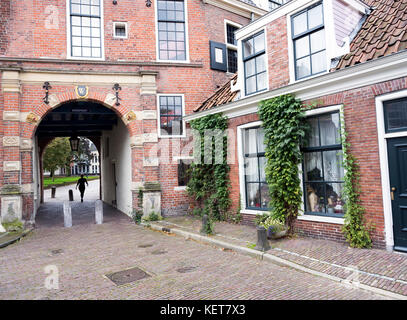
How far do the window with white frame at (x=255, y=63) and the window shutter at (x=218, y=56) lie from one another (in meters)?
3.17

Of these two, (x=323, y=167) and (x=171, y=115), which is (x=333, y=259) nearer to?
(x=323, y=167)

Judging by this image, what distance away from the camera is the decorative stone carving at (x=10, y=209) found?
9734 mm

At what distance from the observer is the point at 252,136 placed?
930 cm

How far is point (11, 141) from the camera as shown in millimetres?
10039

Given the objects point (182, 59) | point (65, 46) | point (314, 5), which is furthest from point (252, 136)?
point (65, 46)

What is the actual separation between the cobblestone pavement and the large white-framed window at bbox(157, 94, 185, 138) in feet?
14.6

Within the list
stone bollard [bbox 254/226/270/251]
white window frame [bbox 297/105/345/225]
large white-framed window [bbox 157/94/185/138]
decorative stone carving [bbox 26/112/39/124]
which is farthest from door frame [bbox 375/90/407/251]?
decorative stone carving [bbox 26/112/39/124]

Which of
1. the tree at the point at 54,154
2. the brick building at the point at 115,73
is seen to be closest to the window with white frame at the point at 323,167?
the brick building at the point at 115,73

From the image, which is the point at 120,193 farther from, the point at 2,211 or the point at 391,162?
the point at 391,162

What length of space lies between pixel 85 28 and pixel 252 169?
824cm

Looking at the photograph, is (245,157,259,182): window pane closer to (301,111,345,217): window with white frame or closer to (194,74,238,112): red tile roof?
(301,111,345,217): window with white frame

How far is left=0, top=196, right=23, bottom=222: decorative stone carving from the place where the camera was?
9.73m

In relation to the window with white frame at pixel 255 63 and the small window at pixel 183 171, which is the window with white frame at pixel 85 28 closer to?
the small window at pixel 183 171

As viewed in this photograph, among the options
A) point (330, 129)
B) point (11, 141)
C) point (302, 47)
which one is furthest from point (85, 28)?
point (330, 129)
